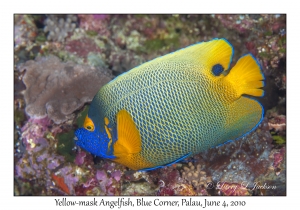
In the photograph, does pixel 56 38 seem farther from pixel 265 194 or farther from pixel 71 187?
pixel 265 194

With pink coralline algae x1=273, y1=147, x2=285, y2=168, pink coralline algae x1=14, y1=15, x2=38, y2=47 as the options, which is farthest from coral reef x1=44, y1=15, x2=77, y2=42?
pink coralline algae x1=273, y1=147, x2=285, y2=168

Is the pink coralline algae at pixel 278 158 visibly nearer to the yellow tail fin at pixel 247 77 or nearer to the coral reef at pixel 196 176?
the coral reef at pixel 196 176

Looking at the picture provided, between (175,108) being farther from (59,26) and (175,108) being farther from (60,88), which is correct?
(59,26)

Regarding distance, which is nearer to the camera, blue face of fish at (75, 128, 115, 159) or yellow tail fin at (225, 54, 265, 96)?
yellow tail fin at (225, 54, 265, 96)

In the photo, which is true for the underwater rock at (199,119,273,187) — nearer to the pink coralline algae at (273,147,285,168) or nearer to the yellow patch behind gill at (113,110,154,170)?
the pink coralline algae at (273,147,285,168)

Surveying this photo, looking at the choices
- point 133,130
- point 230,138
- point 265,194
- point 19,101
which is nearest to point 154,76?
point 133,130
